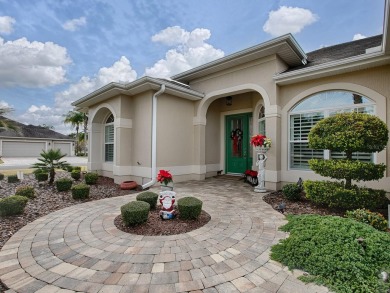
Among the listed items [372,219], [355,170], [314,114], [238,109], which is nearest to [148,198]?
[372,219]

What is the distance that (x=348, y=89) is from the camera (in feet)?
18.4

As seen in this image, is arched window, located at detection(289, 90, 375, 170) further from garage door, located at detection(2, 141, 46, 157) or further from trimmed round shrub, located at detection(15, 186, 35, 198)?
garage door, located at detection(2, 141, 46, 157)

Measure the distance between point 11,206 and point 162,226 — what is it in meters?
3.24

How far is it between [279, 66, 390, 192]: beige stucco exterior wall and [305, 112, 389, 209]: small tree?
1354mm

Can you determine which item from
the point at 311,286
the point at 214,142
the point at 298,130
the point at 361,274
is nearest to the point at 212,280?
the point at 311,286

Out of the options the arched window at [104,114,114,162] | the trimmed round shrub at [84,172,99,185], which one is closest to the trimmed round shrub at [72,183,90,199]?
the trimmed round shrub at [84,172,99,185]

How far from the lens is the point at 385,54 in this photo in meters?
4.79

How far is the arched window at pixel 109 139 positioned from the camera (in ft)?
31.1

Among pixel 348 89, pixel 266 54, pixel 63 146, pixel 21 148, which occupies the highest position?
pixel 266 54

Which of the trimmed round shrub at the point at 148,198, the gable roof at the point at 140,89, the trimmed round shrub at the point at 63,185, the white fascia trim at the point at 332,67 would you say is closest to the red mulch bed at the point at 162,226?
the trimmed round shrub at the point at 148,198

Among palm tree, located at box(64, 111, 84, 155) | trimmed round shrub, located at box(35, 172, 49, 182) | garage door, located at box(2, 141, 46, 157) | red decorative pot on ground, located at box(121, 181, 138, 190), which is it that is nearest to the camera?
red decorative pot on ground, located at box(121, 181, 138, 190)

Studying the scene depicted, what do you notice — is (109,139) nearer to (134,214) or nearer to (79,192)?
(79,192)

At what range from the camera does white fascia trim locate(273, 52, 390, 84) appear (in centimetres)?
494

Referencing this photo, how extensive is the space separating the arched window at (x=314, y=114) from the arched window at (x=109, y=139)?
7.75 m
